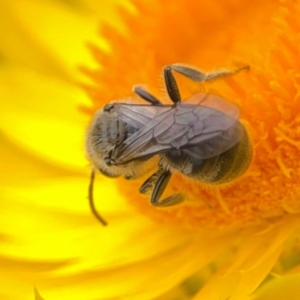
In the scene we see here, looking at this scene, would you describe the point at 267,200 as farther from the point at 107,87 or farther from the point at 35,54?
the point at 35,54

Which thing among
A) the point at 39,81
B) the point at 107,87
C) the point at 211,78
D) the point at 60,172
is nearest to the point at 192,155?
the point at 211,78

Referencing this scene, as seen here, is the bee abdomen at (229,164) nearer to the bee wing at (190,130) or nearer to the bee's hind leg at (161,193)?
the bee wing at (190,130)

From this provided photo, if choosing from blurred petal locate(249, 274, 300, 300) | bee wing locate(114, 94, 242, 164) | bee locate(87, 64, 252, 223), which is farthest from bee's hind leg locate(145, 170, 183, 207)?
blurred petal locate(249, 274, 300, 300)

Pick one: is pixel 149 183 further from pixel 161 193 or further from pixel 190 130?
pixel 190 130

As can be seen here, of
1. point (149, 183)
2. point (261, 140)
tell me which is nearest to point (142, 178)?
point (149, 183)

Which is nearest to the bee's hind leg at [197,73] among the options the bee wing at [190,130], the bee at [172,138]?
the bee at [172,138]

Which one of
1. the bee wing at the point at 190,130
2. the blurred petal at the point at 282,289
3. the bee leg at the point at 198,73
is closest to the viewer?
the bee wing at the point at 190,130
